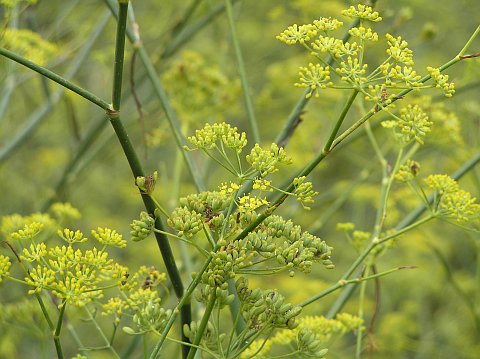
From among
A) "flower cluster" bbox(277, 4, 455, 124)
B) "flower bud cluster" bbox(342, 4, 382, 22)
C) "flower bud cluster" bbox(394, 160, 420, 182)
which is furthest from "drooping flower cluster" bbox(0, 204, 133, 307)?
"flower bud cluster" bbox(394, 160, 420, 182)

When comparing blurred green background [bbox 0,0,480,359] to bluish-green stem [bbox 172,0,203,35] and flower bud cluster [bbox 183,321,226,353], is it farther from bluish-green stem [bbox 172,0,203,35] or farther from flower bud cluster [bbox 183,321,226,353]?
flower bud cluster [bbox 183,321,226,353]

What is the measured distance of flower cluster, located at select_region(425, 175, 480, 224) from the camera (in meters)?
1.68

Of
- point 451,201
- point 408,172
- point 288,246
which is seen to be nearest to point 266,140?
point 408,172

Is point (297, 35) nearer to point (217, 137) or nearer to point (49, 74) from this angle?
point (217, 137)

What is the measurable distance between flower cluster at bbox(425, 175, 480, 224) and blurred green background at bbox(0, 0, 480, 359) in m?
0.94

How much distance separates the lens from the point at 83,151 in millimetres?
3301

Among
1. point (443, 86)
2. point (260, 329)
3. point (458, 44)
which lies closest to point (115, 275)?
point (260, 329)

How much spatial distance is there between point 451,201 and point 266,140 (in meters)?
5.17

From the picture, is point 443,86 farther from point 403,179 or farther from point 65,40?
point 65,40

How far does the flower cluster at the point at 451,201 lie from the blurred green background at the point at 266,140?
94 centimetres

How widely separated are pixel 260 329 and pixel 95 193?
5.12 meters

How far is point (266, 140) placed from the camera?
270 inches

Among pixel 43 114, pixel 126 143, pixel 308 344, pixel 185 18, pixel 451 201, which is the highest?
pixel 185 18

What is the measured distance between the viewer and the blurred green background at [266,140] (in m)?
3.31
